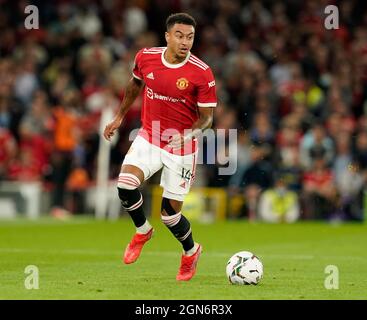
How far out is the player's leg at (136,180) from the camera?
11219 millimetres

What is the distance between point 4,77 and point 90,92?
1.91 metres

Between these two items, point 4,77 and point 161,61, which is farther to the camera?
point 4,77

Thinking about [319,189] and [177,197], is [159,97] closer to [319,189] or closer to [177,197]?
[177,197]

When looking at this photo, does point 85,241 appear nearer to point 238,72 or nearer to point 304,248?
point 304,248

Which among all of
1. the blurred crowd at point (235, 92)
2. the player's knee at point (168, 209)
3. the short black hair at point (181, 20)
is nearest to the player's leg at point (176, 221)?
the player's knee at point (168, 209)

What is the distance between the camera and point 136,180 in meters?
11.2

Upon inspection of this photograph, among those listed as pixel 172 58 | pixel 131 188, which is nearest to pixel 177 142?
pixel 131 188

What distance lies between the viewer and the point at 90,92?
23.5m

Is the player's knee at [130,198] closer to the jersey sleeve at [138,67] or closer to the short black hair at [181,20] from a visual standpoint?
the jersey sleeve at [138,67]

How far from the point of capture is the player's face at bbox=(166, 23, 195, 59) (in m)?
11.1

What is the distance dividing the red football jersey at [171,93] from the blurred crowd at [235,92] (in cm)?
971

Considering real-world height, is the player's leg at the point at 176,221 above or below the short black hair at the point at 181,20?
below
